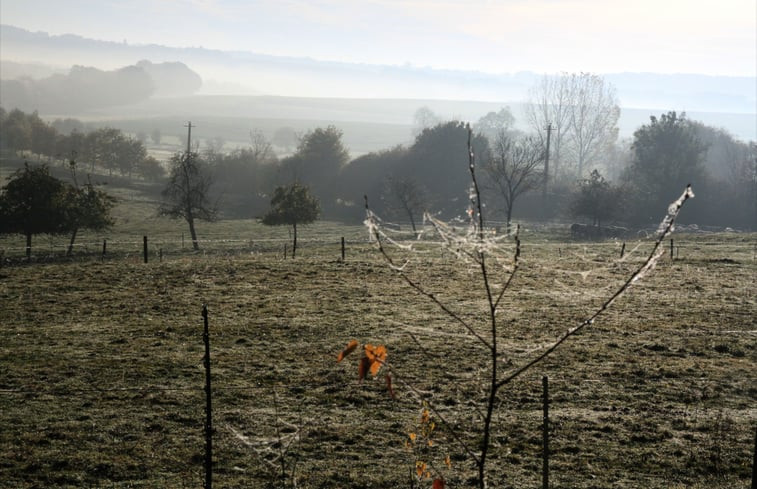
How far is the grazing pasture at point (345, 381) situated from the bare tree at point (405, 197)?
29048 mm

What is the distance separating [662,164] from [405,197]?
2914 cm

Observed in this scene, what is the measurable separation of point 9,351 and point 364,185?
62.1 metres

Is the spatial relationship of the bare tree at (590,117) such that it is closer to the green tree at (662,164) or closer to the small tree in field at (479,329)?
the green tree at (662,164)

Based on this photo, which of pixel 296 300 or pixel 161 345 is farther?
pixel 296 300

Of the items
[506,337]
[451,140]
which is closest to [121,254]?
[506,337]

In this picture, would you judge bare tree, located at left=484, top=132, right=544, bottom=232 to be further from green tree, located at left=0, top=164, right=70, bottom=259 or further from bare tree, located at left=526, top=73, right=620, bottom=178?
green tree, located at left=0, top=164, right=70, bottom=259

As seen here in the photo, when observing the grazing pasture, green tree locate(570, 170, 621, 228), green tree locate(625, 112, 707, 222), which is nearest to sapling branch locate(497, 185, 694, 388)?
the grazing pasture

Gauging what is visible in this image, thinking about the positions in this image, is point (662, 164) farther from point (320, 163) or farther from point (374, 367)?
point (374, 367)

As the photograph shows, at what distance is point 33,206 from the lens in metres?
36.2

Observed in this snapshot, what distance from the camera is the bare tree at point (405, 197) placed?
58.7m

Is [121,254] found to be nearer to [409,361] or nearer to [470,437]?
[409,361]

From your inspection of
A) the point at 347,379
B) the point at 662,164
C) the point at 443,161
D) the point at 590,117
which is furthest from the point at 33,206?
the point at 590,117

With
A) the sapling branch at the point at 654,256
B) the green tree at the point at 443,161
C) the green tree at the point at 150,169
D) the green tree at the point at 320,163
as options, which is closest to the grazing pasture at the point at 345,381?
the sapling branch at the point at 654,256

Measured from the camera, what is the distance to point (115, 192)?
74.8 metres
